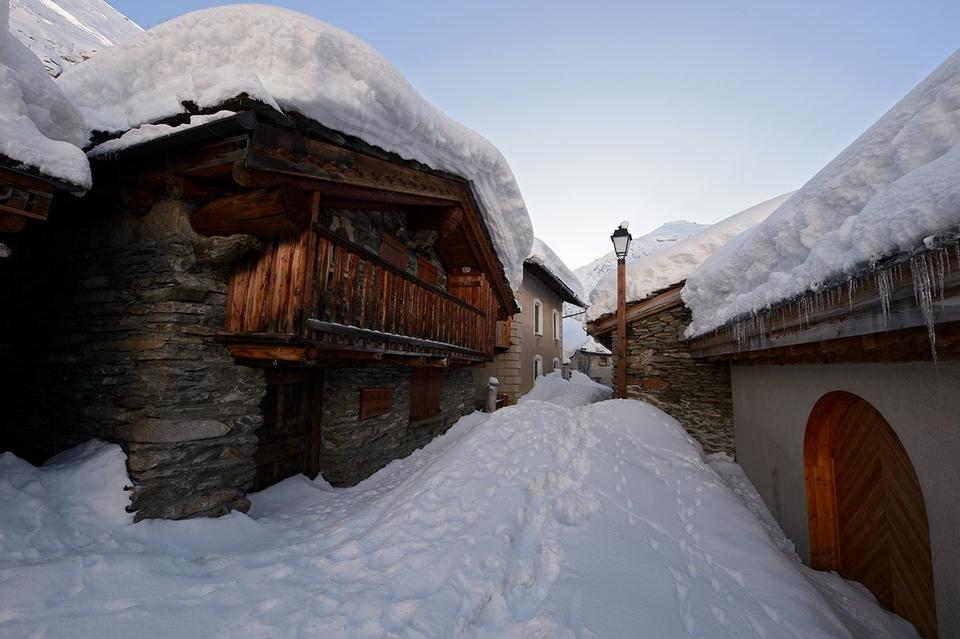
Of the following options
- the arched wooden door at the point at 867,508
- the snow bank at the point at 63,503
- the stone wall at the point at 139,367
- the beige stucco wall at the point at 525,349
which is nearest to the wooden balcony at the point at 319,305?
the stone wall at the point at 139,367

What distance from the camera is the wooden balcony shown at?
3813 mm

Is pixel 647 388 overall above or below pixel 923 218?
below

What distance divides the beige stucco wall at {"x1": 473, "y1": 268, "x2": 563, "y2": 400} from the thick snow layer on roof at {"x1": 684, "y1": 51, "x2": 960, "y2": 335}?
821cm

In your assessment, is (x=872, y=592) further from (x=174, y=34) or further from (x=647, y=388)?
(x=174, y=34)

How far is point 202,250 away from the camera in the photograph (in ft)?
12.4

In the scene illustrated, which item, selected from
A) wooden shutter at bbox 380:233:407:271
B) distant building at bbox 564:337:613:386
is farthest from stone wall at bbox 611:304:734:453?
distant building at bbox 564:337:613:386

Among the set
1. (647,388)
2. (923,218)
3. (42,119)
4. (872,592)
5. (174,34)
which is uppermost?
(174,34)

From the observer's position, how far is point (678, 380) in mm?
8711

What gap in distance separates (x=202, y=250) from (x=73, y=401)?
209 centimetres

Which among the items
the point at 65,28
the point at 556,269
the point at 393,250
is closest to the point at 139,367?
the point at 393,250

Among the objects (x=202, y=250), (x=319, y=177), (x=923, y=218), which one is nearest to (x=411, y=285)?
(x=319, y=177)

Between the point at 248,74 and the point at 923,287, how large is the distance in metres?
4.95

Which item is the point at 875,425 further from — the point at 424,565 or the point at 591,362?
the point at 591,362

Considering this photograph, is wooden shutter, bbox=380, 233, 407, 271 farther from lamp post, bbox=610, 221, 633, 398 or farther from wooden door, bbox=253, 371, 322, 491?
lamp post, bbox=610, 221, 633, 398
